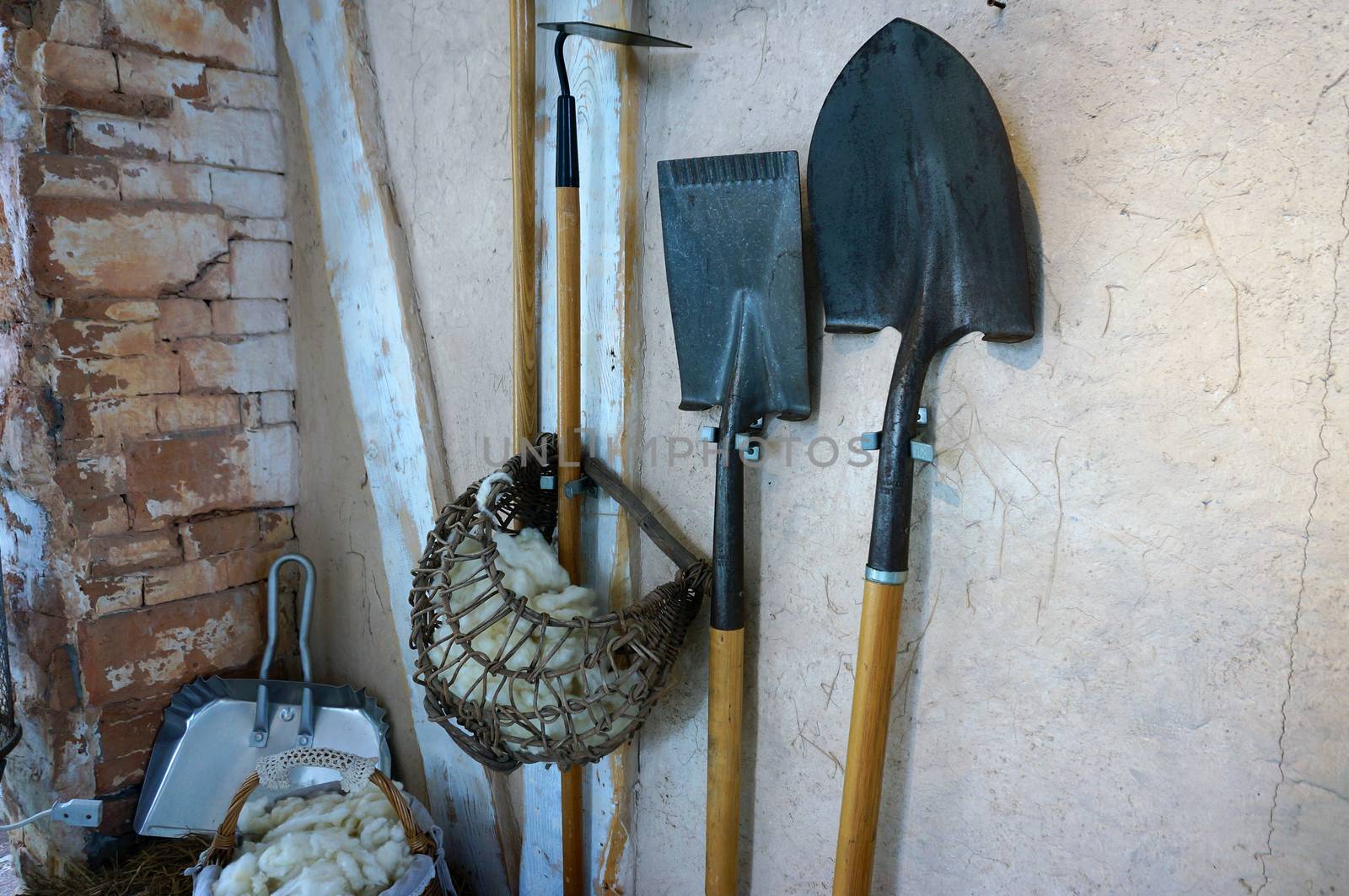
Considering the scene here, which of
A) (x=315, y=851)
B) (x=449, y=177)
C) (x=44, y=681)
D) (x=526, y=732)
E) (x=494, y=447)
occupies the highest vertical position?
(x=449, y=177)

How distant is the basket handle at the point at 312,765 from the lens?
123 cm

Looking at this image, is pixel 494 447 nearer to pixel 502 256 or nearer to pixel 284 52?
pixel 502 256

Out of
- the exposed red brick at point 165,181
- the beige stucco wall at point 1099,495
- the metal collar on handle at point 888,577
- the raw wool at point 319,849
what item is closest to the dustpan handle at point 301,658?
the raw wool at point 319,849

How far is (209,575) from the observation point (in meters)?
1.58

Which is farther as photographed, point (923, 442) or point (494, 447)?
A: point (494, 447)

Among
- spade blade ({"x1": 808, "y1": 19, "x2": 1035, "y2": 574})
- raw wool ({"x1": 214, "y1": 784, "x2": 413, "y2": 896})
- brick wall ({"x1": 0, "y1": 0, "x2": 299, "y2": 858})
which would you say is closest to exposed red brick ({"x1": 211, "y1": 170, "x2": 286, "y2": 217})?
brick wall ({"x1": 0, "y1": 0, "x2": 299, "y2": 858})

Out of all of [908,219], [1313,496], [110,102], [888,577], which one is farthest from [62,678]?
[1313,496]

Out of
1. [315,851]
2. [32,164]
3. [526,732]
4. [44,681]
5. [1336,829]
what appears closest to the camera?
[1336,829]

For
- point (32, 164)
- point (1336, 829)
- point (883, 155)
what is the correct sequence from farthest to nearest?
point (32, 164), point (883, 155), point (1336, 829)

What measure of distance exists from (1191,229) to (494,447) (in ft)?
3.04

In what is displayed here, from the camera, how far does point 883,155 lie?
2.65 ft

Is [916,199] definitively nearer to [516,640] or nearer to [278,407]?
[516,640]

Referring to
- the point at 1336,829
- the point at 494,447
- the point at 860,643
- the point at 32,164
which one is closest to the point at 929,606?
the point at 860,643

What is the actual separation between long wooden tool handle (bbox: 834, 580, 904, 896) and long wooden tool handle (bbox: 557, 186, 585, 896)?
42cm
